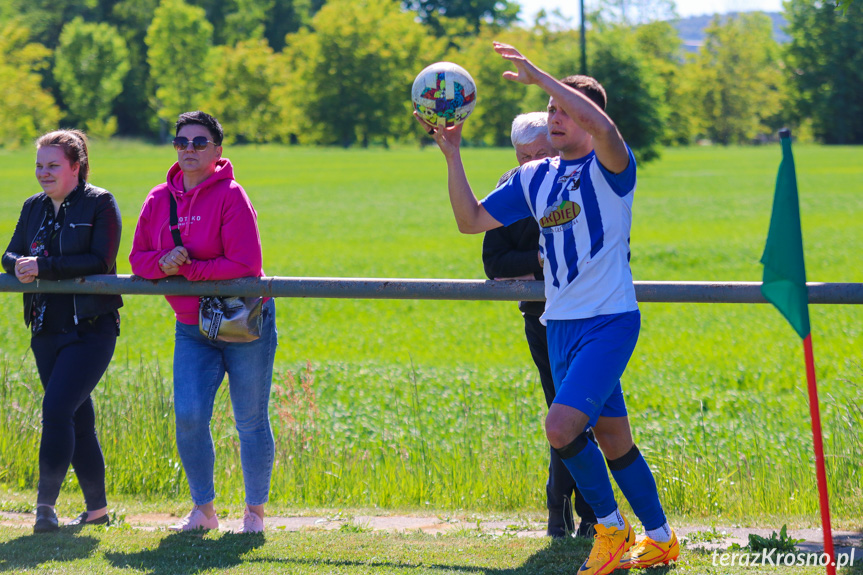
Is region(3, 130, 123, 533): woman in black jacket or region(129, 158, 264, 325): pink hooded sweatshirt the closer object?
region(129, 158, 264, 325): pink hooded sweatshirt

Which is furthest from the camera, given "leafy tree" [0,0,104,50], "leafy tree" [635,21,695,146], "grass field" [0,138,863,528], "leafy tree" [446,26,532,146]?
"leafy tree" [446,26,532,146]

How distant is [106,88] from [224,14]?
28.1m

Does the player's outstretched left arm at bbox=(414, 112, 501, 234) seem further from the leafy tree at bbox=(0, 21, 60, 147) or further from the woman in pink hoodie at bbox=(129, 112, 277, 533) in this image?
the leafy tree at bbox=(0, 21, 60, 147)

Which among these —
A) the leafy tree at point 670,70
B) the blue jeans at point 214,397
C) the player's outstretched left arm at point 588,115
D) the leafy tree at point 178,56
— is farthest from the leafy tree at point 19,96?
the player's outstretched left arm at point 588,115

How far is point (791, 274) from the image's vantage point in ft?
11.0

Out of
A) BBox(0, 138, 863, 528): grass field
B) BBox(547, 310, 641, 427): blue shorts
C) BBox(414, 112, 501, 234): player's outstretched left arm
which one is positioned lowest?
BBox(0, 138, 863, 528): grass field

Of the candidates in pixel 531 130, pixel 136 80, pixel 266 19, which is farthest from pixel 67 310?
pixel 266 19

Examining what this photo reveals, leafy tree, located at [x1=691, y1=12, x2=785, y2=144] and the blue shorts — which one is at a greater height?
leafy tree, located at [x1=691, y1=12, x2=785, y2=144]

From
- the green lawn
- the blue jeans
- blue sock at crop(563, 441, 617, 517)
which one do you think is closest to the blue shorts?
blue sock at crop(563, 441, 617, 517)

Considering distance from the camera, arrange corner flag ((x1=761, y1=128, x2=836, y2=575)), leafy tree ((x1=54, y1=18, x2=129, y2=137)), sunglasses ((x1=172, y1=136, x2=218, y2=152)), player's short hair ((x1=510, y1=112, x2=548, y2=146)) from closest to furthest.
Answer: corner flag ((x1=761, y1=128, x2=836, y2=575)), player's short hair ((x1=510, y1=112, x2=548, y2=146)), sunglasses ((x1=172, y1=136, x2=218, y2=152)), leafy tree ((x1=54, y1=18, x2=129, y2=137))

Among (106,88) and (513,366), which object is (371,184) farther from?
(106,88)

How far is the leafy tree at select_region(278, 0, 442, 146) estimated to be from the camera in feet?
A: 331

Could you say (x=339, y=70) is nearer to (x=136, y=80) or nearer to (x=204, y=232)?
(x=136, y=80)

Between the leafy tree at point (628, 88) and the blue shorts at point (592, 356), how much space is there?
50.8 meters
